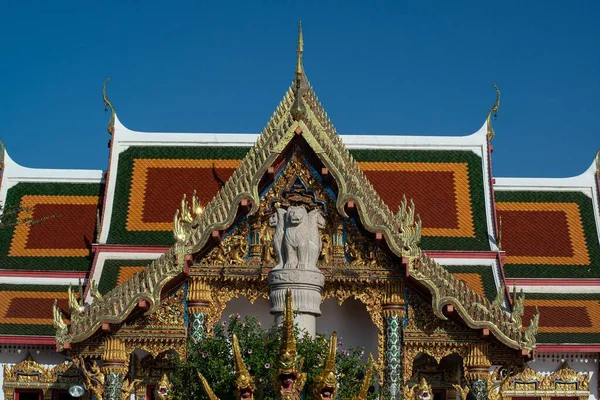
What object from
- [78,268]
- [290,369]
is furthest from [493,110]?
[290,369]

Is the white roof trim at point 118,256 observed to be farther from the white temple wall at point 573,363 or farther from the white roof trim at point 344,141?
the white temple wall at point 573,363

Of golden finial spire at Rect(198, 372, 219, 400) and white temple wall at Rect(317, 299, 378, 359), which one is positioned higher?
white temple wall at Rect(317, 299, 378, 359)

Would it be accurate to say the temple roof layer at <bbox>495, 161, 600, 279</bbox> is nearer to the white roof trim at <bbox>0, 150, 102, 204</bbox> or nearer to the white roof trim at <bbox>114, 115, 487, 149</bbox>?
the white roof trim at <bbox>114, 115, 487, 149</bbox>

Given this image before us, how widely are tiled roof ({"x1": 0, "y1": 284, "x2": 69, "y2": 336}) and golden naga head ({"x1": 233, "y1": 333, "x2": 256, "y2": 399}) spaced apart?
6875 mm

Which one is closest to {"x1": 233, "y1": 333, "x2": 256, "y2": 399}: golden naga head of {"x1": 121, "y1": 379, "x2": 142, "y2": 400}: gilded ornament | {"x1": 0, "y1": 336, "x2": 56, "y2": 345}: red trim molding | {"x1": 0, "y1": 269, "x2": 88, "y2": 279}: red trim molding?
{"x1": 121, "y1": 379, "x2": 142, "y2": 400}: gilded ornament

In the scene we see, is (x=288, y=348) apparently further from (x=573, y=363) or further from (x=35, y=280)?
(x=35, y=280)

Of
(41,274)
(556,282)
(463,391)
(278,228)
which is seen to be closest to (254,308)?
(278,228)

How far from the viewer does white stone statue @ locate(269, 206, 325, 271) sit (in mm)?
19453

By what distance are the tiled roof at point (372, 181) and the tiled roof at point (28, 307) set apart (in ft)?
4.83

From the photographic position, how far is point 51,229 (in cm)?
2489

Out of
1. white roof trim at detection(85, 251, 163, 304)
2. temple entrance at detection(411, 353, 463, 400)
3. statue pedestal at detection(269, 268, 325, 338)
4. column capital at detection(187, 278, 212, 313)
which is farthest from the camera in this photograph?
white roof trim at detection(85, 251, 163, 304)

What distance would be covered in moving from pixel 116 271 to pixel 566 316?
7.94m

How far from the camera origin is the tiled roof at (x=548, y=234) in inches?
957

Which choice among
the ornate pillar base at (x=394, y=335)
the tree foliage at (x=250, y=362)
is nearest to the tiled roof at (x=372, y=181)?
the ornate pillar base at (x=394, y=335)
